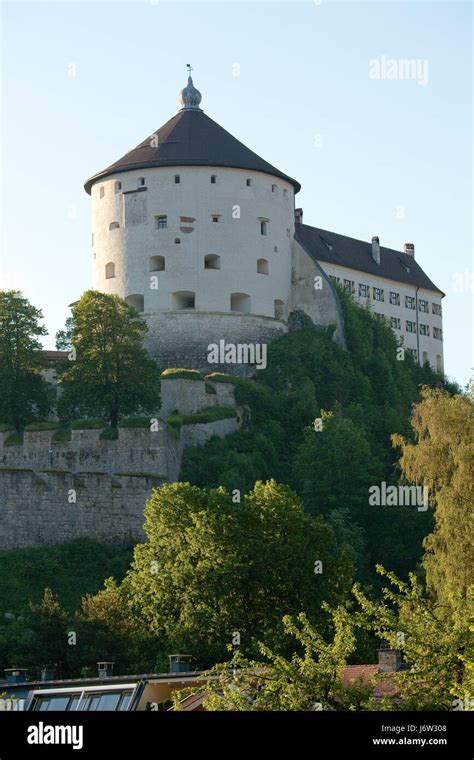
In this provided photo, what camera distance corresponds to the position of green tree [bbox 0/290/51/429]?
6100 centimetres

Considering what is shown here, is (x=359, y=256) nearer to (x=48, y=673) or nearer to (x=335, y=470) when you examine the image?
(x=335, y=470)

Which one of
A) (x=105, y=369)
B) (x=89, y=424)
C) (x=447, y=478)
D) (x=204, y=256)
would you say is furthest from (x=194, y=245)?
(x=447, y=478)

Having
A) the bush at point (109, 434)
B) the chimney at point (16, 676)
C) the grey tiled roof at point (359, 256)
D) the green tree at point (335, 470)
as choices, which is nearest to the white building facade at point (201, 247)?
the grey tiled roof at point (359, 256)

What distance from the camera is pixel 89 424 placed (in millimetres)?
57844

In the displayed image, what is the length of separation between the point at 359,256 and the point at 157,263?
15.6 meters

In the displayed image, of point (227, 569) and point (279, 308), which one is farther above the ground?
point (279, 308)

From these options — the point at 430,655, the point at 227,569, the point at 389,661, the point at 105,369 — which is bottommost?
the point at 389,661

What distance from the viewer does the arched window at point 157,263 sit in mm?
70688

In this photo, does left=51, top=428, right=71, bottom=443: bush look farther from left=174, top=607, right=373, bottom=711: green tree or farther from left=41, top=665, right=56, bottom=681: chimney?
left=174, top=607, right=373, bottom=711: green tree

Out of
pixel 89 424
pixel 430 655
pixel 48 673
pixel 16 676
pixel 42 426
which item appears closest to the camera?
pixel 430 655

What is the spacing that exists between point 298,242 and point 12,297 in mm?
16663

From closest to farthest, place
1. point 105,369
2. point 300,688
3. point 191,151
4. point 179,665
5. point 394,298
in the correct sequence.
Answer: point 300,688 < point 179,665 < point 105,369 < point 191,151 < point 394,298

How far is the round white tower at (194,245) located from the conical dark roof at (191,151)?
3.1 inches

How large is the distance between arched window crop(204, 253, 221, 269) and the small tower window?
2.23 meters
